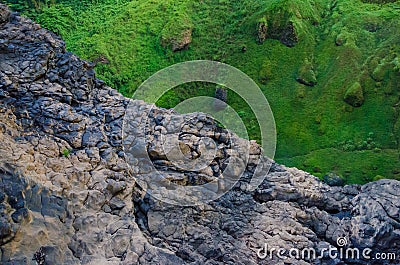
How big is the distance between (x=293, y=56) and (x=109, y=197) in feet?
136

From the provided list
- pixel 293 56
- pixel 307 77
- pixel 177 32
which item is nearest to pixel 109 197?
pixel 307 77

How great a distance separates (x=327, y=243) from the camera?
14.1 m

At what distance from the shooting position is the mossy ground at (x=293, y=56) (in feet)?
134

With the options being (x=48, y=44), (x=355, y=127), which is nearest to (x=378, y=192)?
(x=48, y=44)

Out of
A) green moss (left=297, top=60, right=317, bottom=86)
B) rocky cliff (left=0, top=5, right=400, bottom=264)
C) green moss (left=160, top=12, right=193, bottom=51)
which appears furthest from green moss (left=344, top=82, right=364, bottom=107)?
rocky cliff (left=0, top=5, right=400, bottom=264)

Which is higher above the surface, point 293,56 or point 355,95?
point 293,56

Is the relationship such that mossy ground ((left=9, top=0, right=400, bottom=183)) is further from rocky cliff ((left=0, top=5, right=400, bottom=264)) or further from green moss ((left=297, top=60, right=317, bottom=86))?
rocky cliff ((left=0, top=5, right=400, bottom=264))

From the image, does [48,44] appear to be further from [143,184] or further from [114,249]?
[114,249]

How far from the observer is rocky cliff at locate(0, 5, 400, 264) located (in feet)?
35.3

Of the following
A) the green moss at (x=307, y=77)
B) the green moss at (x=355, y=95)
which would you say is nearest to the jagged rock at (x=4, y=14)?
the green moss at (x=307, y=77)

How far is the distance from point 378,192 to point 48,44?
14491 millimetres

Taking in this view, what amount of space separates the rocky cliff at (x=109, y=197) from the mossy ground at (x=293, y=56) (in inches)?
911

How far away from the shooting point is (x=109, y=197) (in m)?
12.5

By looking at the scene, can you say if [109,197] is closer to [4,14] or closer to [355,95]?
[4,14]
